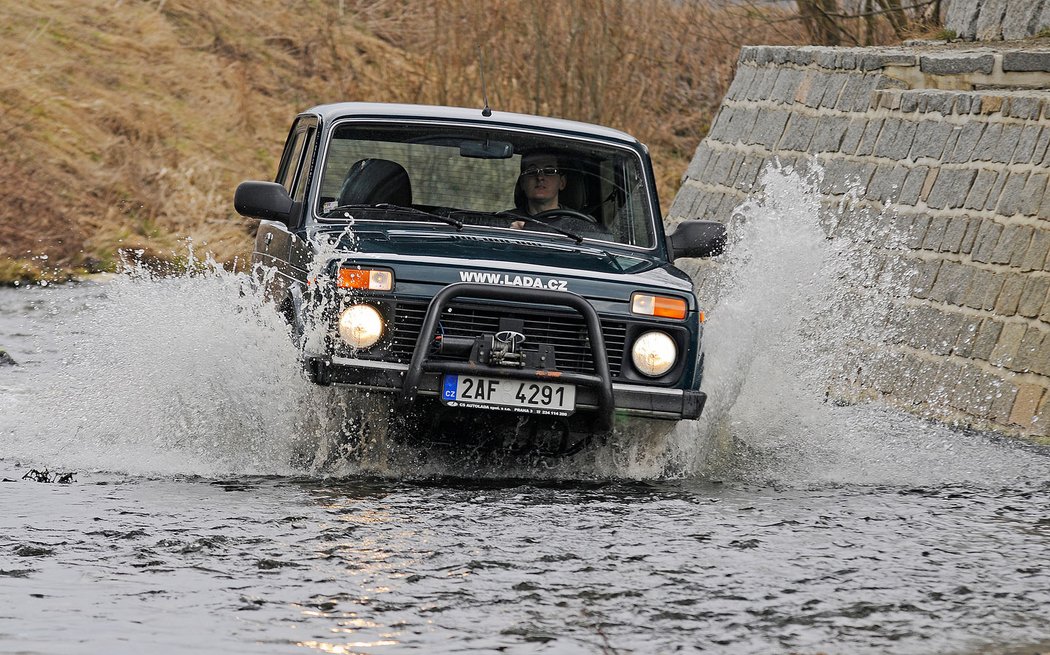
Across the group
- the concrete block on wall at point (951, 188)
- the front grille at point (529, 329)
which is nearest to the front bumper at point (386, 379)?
the front grille at point (529, 329)

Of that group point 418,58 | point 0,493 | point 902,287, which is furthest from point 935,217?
point 418,58

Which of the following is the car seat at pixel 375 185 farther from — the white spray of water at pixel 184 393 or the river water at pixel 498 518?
the river water at pixel 498 518

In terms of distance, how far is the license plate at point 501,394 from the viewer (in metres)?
7.82

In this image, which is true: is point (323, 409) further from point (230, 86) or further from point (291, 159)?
point (230, 86)

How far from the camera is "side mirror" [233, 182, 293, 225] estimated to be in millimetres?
9016

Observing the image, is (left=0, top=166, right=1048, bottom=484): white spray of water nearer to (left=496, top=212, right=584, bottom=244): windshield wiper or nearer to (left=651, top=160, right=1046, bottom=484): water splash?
(left=651, top=160, right=1046, bottom=484): water splash

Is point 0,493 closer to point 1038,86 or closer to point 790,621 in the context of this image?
point 790,621

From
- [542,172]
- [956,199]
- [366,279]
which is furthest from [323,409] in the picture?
[956,199]

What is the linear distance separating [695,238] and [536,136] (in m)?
1.01

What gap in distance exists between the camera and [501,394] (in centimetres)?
784

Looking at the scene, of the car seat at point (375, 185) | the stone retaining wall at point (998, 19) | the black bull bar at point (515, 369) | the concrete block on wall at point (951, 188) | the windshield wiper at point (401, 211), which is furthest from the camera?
the stone retaining wall at point (998, 19)

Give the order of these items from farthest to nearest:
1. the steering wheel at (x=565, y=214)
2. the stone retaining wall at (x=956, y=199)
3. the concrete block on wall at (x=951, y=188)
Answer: the concrete block on wall at (x=951, y=188) < the stone retaining wall at (x=956, y=199) < the steering wheel at (x=565, y=214)

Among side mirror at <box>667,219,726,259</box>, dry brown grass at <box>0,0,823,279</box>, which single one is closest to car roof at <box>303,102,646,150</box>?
side mirror at <box>667,219,726,259</box>

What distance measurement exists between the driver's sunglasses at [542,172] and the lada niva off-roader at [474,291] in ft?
0.05
